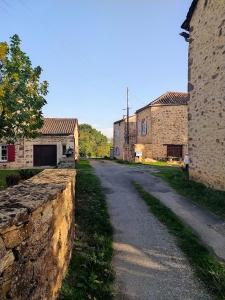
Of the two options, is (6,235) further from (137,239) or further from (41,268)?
(137,239)

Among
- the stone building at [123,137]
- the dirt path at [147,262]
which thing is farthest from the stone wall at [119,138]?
the dirt path at [147,262]

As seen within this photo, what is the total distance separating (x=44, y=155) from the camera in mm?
31672

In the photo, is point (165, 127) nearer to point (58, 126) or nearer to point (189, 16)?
point (58, 126)

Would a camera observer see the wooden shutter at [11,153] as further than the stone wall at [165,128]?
Answer: No

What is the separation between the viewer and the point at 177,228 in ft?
27.8

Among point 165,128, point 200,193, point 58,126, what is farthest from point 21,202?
point 165,128

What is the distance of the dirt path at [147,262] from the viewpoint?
5.34m

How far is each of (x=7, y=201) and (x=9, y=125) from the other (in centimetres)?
1325

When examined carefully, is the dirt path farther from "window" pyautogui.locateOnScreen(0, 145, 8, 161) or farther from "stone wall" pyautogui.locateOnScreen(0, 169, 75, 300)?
"window" pyautogui.locateOnScreen(0, 145, 8, 161)

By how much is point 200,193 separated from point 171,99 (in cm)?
2274

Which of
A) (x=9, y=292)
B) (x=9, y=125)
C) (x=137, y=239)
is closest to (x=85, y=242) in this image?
(x=137, y=239)

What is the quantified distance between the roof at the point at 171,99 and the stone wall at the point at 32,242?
96.7ft

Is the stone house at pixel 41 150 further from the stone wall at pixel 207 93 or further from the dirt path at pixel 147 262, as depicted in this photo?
the dirt path at pixel 147 262

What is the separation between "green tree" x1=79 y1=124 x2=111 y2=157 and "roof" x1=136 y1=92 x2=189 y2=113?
4185 centimetres
